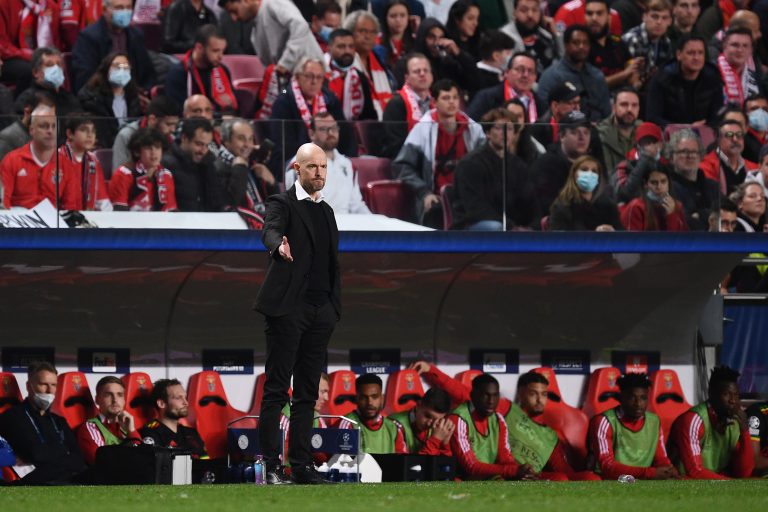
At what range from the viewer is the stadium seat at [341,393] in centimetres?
1114

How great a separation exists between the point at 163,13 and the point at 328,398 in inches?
192

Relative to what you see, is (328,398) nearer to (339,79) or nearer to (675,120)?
(339,79)

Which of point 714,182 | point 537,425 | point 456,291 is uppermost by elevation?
point 714,182

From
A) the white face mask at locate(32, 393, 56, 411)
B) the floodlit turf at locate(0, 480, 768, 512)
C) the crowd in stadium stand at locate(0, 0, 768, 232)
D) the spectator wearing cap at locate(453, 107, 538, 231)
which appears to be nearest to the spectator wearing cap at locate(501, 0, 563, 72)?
the crowd in stadium stand at locate(0, 0, 768, 232)

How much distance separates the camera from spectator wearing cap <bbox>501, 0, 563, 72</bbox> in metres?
15.2

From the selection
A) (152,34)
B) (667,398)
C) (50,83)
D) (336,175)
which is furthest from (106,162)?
(667,398)

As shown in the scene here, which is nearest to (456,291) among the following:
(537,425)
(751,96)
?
(537,425)

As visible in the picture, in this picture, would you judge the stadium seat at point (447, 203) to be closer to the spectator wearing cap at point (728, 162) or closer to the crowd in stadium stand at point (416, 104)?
Answer: the crowd in stadium stand at point (416, 104)

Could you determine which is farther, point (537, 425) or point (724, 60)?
point (724, 60)

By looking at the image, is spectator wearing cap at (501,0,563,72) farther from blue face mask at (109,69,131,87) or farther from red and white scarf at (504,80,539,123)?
blue face mask at (109,69,131,87)

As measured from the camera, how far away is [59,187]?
10172mm

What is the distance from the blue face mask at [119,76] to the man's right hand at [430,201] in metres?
3.11

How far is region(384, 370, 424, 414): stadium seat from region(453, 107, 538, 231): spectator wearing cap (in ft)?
4.51

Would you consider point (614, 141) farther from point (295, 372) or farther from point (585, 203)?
point (295, 372)
